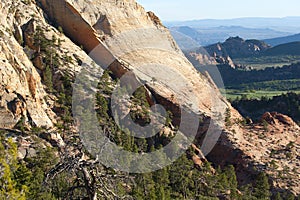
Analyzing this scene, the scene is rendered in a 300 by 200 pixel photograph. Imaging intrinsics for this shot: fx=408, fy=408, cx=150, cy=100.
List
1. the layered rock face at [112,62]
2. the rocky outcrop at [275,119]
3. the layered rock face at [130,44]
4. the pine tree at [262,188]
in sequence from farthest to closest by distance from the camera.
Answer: the rocky outcrop at [275,119] < the layered rock face at [130,44] < the pine tree at [262,188] < the layered rock face at [112,62]

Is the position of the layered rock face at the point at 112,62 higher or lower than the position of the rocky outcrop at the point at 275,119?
higher

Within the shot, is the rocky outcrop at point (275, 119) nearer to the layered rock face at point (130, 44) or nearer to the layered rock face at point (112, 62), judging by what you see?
the layered rock face at point (112, 62)

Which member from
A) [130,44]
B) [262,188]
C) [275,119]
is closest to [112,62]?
[130,44]

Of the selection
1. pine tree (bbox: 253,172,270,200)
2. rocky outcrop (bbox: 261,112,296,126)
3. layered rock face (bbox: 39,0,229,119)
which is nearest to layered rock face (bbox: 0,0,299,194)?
layered rock face (bbox: 39,0,229,119)

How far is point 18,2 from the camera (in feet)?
148

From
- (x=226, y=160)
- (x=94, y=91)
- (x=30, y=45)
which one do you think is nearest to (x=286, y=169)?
(x=226, y=160)

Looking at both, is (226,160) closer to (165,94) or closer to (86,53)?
(165,94)

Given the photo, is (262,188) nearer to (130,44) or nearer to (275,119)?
(275,119)

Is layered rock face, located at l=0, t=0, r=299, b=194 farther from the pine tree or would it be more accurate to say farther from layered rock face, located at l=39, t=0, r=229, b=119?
the pine tree

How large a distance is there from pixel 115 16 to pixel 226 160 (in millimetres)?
23838

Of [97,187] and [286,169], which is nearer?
[97,187]

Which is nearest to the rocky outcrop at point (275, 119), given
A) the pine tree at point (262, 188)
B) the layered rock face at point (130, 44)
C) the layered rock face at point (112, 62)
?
the layered rock face at point (112, 62)

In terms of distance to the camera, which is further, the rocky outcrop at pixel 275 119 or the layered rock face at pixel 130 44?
the rocky outcrop at pixel 275 119

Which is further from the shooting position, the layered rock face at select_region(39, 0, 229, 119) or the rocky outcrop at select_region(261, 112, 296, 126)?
the rocky outcrop at select_region(261, 112, 296, 126)
